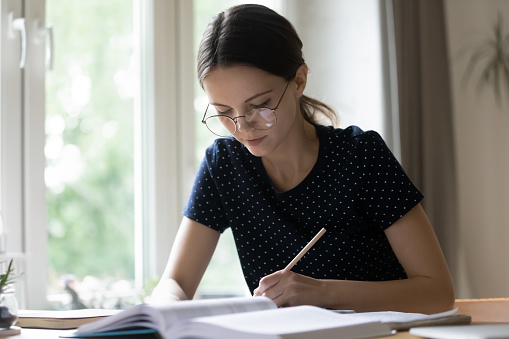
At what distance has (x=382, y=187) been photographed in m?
1.48

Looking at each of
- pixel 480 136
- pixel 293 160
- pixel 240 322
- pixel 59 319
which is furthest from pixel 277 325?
pixel 480 136

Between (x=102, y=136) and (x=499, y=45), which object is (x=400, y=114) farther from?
(x=102, y=136)

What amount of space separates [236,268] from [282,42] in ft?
5.27

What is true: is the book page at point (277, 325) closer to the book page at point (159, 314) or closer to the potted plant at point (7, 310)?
the book page at point (159, 314)

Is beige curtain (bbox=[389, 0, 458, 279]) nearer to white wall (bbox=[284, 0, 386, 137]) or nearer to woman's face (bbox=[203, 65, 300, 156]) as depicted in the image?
white wall (bbox=[284, 0, 386, 137])

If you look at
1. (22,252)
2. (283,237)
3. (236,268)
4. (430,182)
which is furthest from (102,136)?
(430,182)

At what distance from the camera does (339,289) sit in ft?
4.03

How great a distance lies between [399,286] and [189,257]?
51 centimetres

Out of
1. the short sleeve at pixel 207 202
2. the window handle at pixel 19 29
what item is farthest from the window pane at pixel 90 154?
the short sleeve at pixel 207 202

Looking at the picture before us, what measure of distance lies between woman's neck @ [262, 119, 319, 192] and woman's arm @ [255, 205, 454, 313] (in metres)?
0.28

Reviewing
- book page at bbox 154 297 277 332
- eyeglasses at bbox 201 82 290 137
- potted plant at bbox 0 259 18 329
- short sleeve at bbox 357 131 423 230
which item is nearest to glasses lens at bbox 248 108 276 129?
eyeglasses at bbox 201 82 290 137

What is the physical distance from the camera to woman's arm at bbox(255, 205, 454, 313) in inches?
45.7

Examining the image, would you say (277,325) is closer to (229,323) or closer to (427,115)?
(229,323)

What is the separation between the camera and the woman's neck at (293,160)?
1612mm
